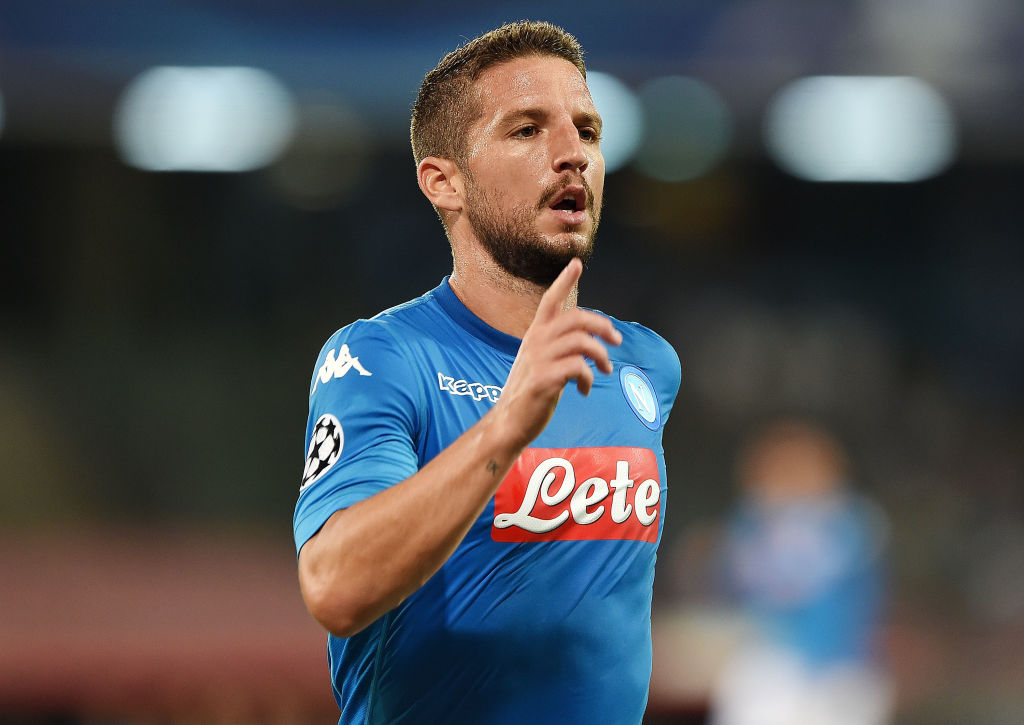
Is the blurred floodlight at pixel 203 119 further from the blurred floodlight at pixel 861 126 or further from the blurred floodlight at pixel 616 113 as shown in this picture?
the blurred floodlight at pixel 861 126

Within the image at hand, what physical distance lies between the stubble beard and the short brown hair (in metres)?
0.13

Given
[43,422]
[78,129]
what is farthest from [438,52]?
[43,422]

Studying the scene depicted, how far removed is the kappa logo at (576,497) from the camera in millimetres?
2256

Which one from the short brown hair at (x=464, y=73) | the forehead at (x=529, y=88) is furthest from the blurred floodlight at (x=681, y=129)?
the forehead at (x=529, y=88)

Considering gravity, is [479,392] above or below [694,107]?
below

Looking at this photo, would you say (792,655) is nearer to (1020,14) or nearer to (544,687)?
(544,687)

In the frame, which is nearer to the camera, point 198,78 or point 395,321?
point 395,321

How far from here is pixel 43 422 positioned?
13.6 metres

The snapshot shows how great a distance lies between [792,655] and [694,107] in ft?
21.7

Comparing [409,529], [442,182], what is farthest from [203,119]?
[409,529]

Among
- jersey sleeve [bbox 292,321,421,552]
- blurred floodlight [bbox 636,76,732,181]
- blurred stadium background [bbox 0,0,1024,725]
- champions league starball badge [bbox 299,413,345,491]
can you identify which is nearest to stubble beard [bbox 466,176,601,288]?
jersey sleeve [bbox 292,321,421,552]

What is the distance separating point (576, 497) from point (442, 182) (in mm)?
796

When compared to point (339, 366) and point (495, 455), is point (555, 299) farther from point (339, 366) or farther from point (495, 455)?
point (339, 366)

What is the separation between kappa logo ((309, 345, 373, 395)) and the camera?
2.20 meters
